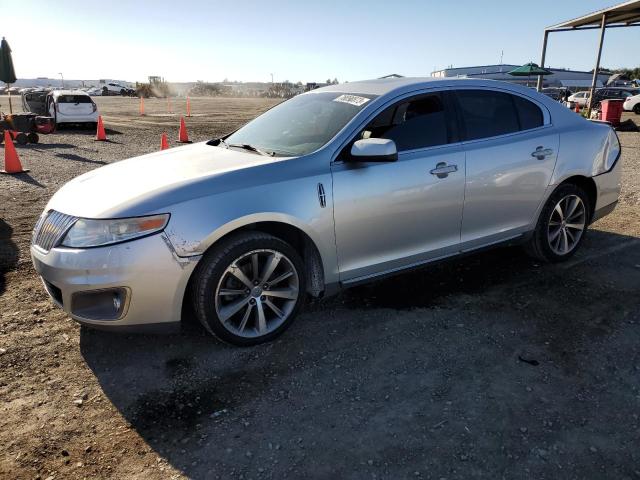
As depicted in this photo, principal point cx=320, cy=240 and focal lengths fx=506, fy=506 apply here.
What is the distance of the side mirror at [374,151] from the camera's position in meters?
3.32

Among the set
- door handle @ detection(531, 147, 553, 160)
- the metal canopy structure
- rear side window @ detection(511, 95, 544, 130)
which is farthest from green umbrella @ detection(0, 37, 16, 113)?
the metal canopy structure

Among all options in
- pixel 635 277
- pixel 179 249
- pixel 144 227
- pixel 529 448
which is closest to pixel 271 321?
pixel 179 249

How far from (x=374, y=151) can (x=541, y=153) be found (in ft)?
6.16

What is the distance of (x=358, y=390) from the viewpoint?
2910 mm

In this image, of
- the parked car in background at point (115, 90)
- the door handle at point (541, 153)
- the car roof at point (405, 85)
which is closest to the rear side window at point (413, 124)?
the car roof at point (405, 85)

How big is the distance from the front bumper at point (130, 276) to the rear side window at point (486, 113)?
2.48 metres

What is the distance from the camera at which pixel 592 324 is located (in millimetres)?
3670

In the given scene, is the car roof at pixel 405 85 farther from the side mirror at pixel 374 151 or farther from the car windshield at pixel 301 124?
the side mirror at pixel 374 151

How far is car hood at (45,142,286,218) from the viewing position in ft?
9.90

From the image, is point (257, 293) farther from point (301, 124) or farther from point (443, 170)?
point (443, 170)

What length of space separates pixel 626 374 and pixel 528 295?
1.17 meters

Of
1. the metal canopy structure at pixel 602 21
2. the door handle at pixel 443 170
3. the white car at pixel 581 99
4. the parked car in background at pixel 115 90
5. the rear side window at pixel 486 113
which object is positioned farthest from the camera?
the parked car in background at pixel 115 90

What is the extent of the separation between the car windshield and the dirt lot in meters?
1.28

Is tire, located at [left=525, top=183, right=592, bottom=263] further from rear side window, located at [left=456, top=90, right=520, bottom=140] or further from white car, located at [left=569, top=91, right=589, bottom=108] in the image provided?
white car, located at [left=569, top=91, right=589, bottom=108]
